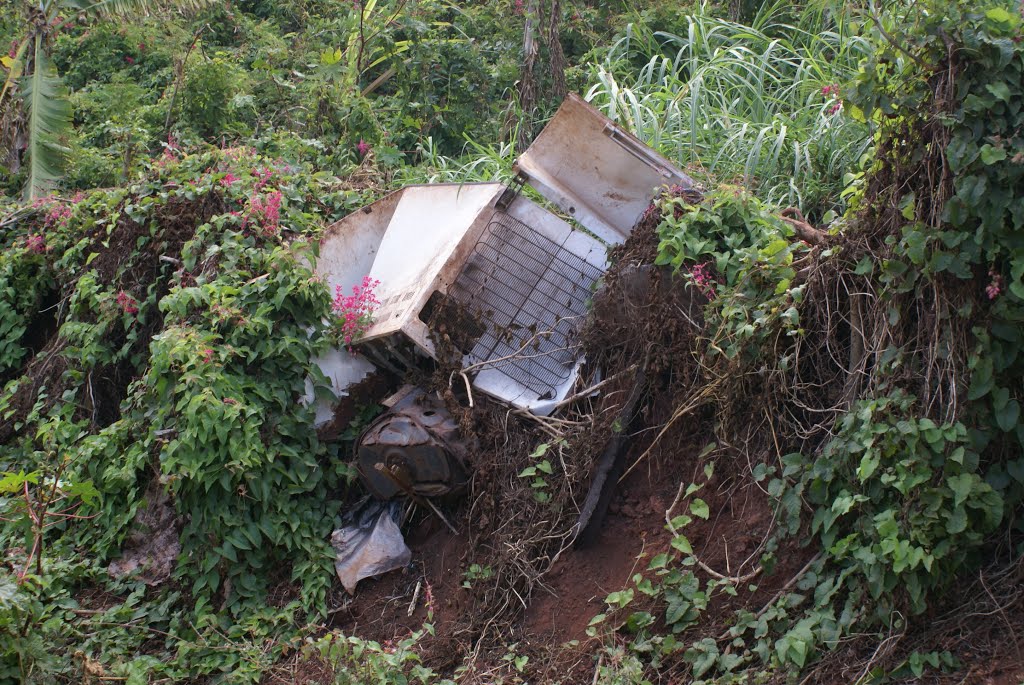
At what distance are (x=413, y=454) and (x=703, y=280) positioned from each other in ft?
5.43

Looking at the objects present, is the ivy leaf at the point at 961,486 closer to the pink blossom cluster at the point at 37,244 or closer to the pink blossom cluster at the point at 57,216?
the pink blossom cluster at the point at 57,216

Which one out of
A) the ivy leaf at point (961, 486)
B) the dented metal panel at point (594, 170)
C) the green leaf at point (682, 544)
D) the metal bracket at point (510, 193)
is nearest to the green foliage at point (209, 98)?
the metal bracket at point (510, 193)

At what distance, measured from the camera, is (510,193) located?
18.0ft

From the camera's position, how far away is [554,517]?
4738 millimetres

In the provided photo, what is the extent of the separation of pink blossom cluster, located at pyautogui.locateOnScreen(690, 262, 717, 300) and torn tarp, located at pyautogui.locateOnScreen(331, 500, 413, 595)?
1.95 m

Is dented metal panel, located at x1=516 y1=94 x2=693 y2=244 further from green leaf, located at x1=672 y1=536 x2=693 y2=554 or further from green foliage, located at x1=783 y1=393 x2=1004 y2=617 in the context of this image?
green foliage, located at x1=783 y1=393 x2=1004 y2=617

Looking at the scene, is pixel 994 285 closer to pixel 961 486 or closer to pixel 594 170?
pixel 961 486

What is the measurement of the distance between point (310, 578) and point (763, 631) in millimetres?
2289

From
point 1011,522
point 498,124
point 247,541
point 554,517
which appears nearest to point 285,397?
point 247,541

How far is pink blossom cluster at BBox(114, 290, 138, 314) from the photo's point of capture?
5.90 m

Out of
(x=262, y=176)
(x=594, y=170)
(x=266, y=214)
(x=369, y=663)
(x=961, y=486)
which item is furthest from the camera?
(x=262, y=176)

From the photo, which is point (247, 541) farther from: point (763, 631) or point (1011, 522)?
point (1011, 522)

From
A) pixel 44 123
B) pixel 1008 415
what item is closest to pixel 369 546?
pixel 1008 415

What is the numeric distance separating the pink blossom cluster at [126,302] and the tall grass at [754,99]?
316 centimetres
